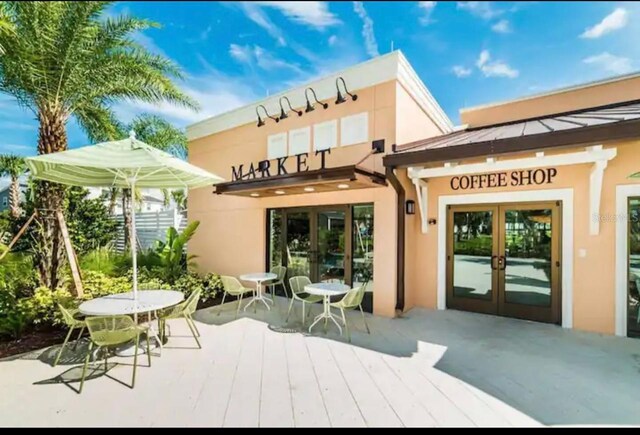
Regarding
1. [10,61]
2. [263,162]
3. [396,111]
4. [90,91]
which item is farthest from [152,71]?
[396,111]

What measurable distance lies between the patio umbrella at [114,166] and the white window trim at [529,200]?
17.7ft

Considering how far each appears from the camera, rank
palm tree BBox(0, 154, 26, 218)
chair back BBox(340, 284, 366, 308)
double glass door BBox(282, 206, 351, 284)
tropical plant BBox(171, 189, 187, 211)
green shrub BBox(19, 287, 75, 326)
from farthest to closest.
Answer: tropical plant BBox(171, 189, 187, 211) < palm tree BBox(0, 154, 26, 218) < double glass door BBox(282, 206, 351, 284) < chair back BBox(340, 284, 366, 308) < green shrub BBox(19, 287, 75, 326)

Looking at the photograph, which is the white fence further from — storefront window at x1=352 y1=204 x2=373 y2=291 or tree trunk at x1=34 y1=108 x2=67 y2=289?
storefront window at x1=352 y1=204 x2=373 y2=291

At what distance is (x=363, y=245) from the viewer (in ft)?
24.6

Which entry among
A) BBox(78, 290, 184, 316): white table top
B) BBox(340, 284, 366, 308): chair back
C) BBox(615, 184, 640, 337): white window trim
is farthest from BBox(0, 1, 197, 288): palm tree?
BBox(615, 184, 640, 337): white window trim

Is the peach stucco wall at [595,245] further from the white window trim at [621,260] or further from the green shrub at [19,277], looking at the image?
the green shrub at [19,277]

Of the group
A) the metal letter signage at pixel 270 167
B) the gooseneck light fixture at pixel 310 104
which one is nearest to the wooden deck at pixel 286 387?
the metal letter signage at pixel 270 167

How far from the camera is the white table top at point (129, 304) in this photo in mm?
4281

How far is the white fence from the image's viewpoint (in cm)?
1489

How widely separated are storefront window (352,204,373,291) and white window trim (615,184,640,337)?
4631 millimetres

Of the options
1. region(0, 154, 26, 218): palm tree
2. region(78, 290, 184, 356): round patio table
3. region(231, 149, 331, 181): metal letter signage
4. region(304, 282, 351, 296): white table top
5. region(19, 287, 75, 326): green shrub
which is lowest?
region(19, 287, 75, 326): green shrub

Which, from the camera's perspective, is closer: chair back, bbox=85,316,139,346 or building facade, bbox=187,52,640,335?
chair back, bbox=85,316,139,346

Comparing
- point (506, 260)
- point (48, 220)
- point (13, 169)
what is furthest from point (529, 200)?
point (13, 169)

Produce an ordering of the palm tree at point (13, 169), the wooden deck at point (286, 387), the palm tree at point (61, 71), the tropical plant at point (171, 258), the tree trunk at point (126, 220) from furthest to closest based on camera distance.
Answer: the tree trunk at point (126, 220) → the palm tree at point (13, 169) → the tropical plant at point (171, 258) → the palm tree at point (61, 71) → the wooden deck at point (286, 387)
